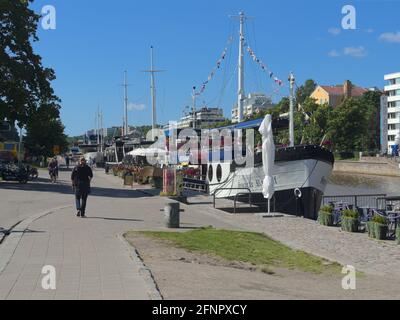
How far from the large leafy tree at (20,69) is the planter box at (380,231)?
2520 cm

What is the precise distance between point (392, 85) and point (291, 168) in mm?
104725

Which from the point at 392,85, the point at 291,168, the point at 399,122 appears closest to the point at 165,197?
the point at 291,168

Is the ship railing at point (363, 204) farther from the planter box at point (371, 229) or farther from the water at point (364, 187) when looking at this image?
the water at point (364, 187)

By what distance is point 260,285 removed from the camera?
879 centimetres

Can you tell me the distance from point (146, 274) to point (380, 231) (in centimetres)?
1004

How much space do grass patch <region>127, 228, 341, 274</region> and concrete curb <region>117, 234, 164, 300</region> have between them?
1.51 m

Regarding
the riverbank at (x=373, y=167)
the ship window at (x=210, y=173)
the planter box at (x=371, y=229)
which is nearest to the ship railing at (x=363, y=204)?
the planter box at (x=371, y=229)

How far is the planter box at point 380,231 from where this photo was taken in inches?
643

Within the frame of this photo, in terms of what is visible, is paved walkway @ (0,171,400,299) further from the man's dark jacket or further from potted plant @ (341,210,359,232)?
the man's dark jacket

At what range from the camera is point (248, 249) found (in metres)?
12.8

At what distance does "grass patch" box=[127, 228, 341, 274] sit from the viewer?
453 inches

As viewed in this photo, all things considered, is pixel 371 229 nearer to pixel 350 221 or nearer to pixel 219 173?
pixel 350 221
